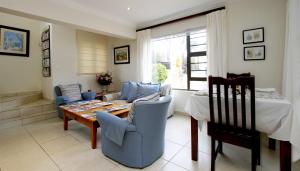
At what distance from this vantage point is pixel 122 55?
5000 millimetres

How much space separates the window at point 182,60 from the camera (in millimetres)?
3619

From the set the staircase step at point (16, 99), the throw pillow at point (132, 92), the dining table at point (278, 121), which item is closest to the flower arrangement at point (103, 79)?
the throw pillow at point (132, 92)

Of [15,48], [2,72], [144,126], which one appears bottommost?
[144,126]

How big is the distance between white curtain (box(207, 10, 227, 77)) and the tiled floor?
1265 mm

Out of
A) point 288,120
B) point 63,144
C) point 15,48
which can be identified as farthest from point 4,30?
point 288,120

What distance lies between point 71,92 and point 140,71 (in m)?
1.88

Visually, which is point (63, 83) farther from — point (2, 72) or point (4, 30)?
point (4, 30)

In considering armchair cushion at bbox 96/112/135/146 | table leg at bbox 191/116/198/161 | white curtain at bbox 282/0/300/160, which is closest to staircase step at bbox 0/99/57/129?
armchair cushion at bbox 96/112/135/146

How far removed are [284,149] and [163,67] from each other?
3161mm

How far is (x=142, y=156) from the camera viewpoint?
178 centimetres

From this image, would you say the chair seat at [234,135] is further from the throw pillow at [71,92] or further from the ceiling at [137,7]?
the throw pillow at [71,92]

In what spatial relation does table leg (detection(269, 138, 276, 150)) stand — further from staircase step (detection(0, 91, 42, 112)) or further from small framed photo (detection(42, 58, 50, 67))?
small framed photo (detection(42, 58, 50, 67))

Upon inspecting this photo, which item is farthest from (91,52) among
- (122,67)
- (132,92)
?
(132,92)

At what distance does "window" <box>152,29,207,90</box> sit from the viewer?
142 inches
